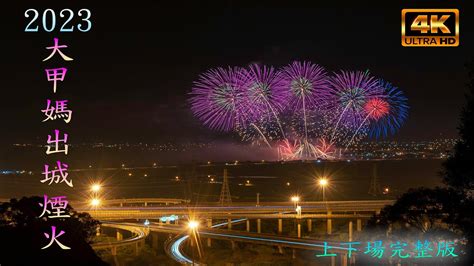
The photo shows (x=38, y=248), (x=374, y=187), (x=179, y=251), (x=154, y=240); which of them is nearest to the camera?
(x=38, y=248)

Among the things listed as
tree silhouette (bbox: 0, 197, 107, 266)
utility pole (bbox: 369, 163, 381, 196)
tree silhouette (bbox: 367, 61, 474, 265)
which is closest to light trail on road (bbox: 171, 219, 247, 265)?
tree silhouette (bbox: 0, 197, 107, 266)

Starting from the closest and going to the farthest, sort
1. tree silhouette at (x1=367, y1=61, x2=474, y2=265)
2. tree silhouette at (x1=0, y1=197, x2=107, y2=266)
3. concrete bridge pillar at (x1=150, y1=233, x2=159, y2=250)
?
tree silhouette at (x1=0, y1=197, x2=107, y2=266), tree silhouette at (x1=367, y1=61, x2=474, y2=265), concrete bridge pillar at (x1=150, y1=233, x2=159, y2=250)

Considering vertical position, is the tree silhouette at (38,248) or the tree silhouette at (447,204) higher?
the tree silhouette at (447,204)

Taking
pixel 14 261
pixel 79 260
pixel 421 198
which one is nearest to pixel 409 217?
pixel 421 198

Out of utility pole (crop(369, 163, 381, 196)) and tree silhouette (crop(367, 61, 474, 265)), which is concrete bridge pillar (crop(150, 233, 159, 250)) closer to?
tree silhouette (crop(367, 61, 474, 265))

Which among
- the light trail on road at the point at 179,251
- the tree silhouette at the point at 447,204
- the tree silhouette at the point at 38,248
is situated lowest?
the light trail on road at the point at 179,251

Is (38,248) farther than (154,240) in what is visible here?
No

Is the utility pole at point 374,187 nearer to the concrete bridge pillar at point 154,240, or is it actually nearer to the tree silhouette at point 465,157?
the concrete bridge pillar at point 154,240

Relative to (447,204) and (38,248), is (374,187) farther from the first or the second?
(38,248)

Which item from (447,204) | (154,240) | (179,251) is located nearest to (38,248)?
(447,204)

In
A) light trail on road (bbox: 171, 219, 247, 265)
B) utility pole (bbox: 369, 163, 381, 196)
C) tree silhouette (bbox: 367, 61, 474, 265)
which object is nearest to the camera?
tree silhouette (bbox: 367, 61, 474, 265)

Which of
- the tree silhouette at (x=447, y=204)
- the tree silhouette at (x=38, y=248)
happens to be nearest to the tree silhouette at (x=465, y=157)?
the tree silhouette at (x=447, y=204)
